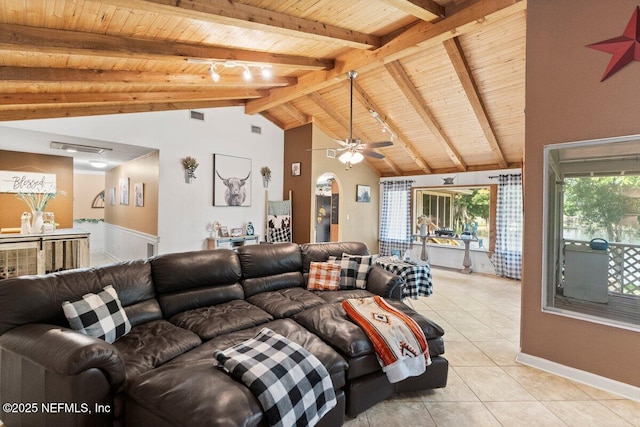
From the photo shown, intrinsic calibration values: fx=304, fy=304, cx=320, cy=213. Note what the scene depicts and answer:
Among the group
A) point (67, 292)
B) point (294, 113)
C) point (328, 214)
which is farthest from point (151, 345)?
point (328, 214)

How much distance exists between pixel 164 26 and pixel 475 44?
3681 mm

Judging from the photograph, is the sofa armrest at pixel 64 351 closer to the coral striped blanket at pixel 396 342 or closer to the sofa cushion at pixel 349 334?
the sofa cushion at pixel 349 334

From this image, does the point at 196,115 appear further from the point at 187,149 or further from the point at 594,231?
the point at 594,231

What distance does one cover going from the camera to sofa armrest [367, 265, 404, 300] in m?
3.23

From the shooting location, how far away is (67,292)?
2148 mm

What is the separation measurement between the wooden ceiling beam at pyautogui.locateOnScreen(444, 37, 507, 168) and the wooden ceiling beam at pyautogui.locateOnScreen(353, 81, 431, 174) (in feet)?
5.12

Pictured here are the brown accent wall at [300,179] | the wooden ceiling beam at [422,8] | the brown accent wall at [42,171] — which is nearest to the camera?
the wooden ceiling beam at [422,8]

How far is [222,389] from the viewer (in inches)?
60.2

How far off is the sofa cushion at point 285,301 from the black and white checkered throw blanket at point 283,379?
87cm

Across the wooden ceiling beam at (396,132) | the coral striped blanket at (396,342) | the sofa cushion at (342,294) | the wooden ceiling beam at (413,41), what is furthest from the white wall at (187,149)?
the coral striped blanket at (396,342)

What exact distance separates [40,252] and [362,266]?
4.40 m

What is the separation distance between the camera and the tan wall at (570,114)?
2.41 m

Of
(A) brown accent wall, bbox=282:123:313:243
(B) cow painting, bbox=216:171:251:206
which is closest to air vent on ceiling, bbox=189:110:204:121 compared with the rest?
(B) cow painting, bbox=216:171:251:206

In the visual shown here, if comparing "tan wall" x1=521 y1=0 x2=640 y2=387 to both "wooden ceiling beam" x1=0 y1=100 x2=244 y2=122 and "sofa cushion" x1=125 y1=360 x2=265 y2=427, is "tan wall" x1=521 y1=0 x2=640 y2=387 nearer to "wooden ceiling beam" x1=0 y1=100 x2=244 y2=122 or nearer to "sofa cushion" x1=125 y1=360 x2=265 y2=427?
"sofa cushion" x1=125 y1=360 x2=265 y2=427
